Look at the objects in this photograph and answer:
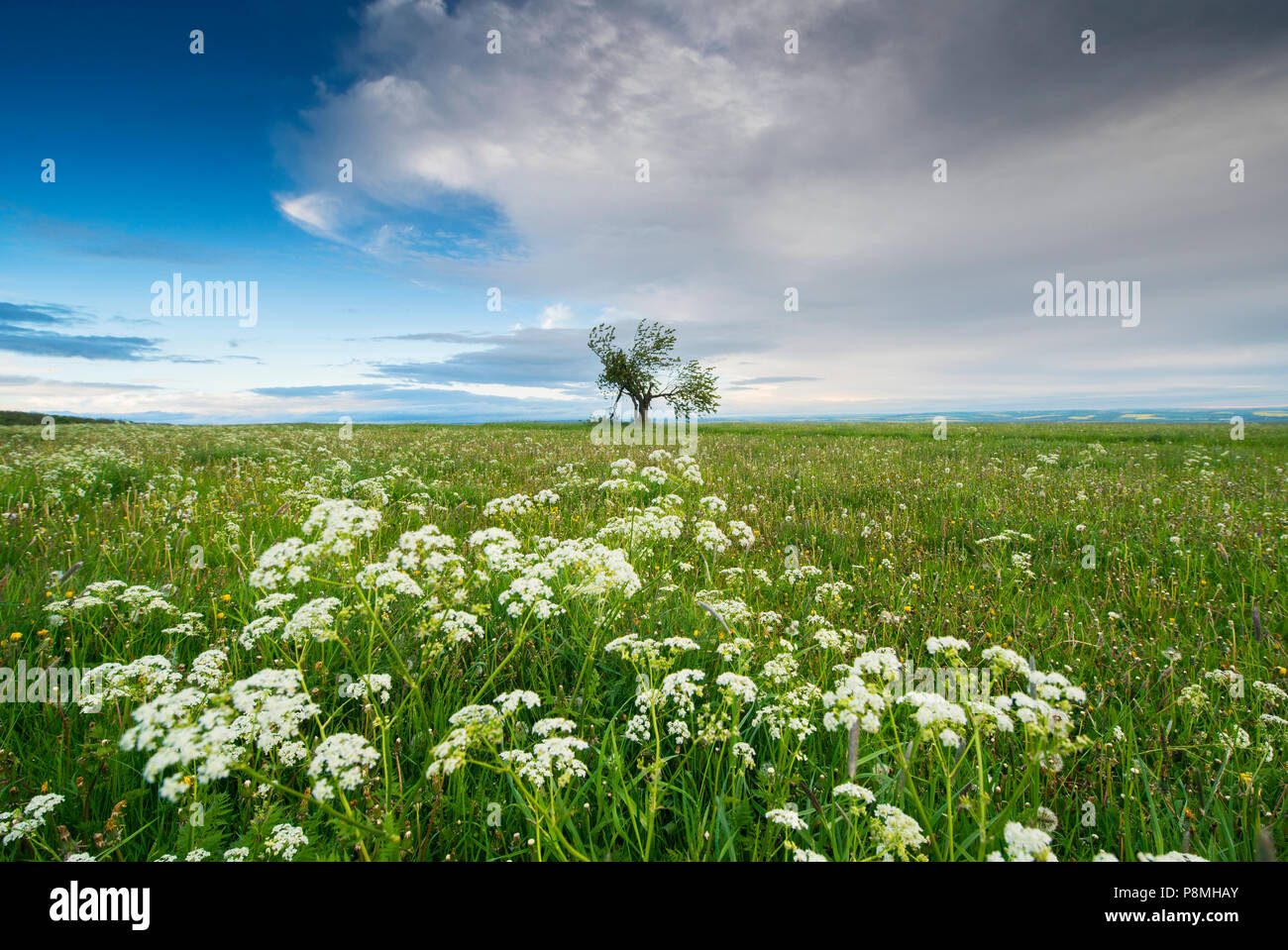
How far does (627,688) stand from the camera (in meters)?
3.33

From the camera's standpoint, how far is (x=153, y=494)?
7.57 metres

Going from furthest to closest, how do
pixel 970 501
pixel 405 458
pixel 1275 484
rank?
pixel 405 458
pixel 1275 484
pixel 970 501

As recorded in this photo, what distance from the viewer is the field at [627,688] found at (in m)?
2.07

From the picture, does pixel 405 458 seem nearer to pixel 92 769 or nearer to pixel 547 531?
pixel 547 531

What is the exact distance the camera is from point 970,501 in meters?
8.88

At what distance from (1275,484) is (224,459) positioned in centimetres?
2292

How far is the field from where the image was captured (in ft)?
6.78
